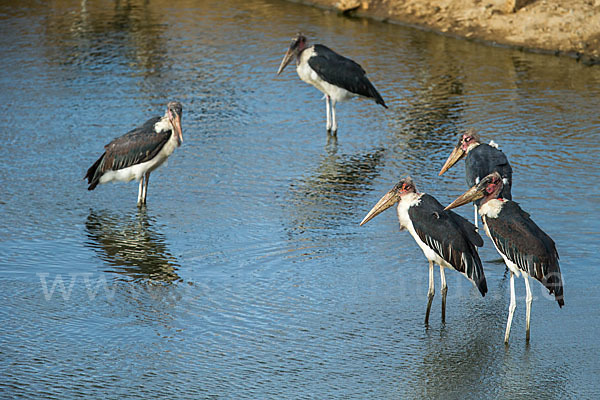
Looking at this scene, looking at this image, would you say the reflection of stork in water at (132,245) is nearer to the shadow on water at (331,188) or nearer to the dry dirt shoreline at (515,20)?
the shadow on water at (331,188)

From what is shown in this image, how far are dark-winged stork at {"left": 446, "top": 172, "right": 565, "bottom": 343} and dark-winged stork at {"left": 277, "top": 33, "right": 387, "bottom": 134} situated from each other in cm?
594

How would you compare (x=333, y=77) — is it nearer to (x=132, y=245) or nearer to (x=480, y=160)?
(x=480, y=160)

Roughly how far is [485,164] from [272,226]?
2240 mm

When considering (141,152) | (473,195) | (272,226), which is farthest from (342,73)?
(473,195)

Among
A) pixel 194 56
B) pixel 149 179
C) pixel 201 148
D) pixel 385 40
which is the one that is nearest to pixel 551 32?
pixel 385 40

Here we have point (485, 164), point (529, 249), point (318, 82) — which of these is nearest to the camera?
point (529, 249)

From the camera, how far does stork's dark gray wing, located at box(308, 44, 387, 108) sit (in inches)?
518

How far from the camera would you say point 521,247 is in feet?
22.9

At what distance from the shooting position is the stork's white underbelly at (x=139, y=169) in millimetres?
10344

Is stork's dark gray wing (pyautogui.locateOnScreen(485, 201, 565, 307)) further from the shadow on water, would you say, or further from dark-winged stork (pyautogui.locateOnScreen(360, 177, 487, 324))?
the shadow on water

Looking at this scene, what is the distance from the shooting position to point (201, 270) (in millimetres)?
8656

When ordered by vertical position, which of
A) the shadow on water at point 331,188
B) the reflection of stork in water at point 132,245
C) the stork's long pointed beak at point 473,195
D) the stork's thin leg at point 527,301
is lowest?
the reflection of stork in water at point 132,245

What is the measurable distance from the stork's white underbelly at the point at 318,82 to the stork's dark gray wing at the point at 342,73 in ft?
0.21

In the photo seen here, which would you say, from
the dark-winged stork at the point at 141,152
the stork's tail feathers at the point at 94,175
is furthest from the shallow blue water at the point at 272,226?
the dark-winged stork at the point at 141,152
